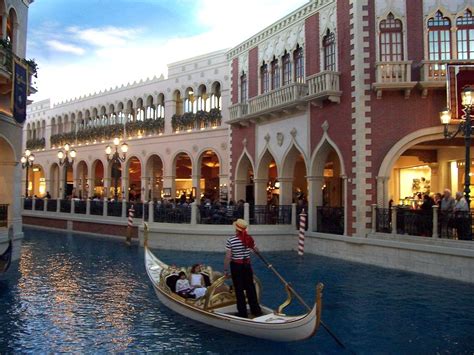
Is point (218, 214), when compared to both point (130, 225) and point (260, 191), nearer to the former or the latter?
point (260, 191)

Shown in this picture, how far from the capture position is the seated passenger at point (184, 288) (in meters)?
8.07

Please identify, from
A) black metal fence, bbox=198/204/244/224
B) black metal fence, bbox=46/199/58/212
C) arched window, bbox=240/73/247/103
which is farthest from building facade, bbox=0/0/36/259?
black metal fence, bbox=46/199/58/212

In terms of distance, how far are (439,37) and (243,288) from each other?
1021 cm

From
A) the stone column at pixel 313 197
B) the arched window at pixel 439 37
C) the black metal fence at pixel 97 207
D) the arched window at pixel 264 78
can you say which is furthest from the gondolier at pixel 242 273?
the black metal fence at pixel 97 207

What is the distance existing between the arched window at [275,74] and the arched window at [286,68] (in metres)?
0.33

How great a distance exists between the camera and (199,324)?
7547 mm

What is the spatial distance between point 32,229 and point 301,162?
13.4 metres

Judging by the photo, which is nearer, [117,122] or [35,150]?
[117,122]

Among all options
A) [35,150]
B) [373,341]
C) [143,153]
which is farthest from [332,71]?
[35,150]

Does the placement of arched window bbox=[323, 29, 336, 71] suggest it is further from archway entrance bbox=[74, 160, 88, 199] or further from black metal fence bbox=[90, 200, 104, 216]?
archway entrance bbox=[74, 160, 88, 199]

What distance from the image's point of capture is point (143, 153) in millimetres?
25156

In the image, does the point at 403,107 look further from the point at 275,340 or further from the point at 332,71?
the point at 275,340

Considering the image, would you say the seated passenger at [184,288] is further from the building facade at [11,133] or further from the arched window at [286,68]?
the arched window at [286,68]

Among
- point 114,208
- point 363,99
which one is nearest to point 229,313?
point 363,99
